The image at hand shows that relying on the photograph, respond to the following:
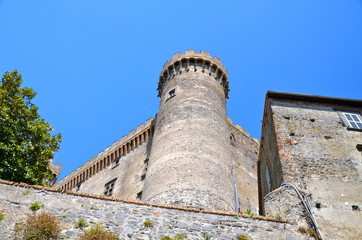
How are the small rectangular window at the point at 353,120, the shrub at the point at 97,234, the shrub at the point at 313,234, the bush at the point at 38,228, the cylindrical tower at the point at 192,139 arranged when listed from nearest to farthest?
the bush at the point at 38,228
the shrub at the point at 97,234
the shrub at the point at 313,234
the small rectangular window at the point at 353,120
the cylindrical tower at the point at 192,139

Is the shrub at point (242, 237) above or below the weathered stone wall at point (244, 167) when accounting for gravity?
below

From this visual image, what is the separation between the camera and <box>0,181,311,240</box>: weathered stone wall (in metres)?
9.12

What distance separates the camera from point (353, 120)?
13.8 metres

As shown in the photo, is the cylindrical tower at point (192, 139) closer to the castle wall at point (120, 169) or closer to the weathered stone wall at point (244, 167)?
the weathered stone wall at point (244, 167)

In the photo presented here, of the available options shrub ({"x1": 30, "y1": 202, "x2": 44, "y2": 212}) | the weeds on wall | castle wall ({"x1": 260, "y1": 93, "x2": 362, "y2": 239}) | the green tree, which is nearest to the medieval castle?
castle wall ({"x1": 260, "y1": 93, "x2": 362, "y2": 239})

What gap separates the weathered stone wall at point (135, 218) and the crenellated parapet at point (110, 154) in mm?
16776

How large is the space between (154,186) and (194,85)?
8.18 m

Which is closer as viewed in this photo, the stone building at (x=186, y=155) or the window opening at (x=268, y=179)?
the window opening at (x=268, y=179)

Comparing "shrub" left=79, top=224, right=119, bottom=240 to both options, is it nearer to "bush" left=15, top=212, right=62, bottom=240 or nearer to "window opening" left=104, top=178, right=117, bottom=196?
"bush" left=15, top=212, right=62, bottom=240

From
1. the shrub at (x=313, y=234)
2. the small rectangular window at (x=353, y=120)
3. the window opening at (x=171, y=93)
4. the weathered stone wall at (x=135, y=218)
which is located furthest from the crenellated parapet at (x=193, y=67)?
the shrub at (x=313, y=234)

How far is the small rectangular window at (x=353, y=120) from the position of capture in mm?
13474

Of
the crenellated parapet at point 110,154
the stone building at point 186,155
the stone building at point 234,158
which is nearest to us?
the stone building at point 234,158

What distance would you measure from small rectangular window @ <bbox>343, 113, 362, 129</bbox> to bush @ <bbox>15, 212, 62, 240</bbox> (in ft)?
33.8

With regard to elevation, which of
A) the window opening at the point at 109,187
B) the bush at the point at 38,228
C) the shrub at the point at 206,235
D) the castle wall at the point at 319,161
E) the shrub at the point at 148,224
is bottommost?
the bush at the point at 38,228
